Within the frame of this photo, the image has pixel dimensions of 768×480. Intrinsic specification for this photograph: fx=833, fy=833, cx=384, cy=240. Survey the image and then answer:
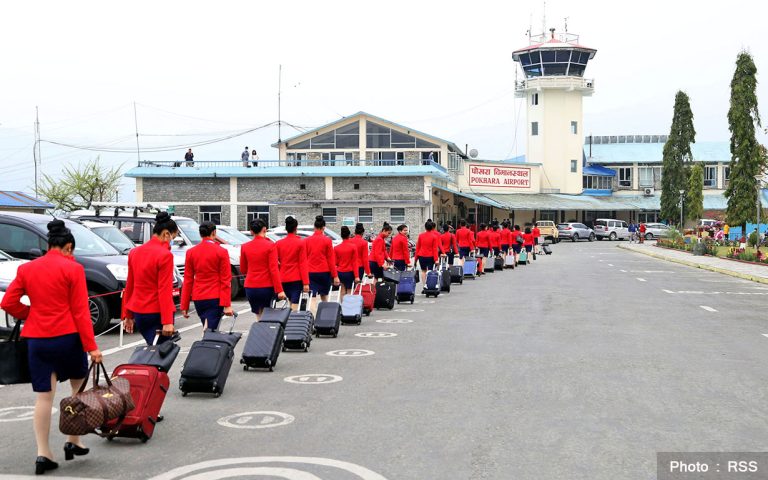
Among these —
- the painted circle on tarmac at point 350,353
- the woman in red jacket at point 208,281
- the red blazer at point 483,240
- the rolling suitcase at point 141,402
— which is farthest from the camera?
the red blazer at point 483,240

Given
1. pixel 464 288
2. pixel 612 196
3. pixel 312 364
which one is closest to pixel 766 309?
pixel 464 288

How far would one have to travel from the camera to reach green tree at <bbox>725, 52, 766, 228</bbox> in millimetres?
52250

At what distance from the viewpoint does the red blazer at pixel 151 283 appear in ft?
25.6

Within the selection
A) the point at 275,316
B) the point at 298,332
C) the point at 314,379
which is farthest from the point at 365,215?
the point at 314,379

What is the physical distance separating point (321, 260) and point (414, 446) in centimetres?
737

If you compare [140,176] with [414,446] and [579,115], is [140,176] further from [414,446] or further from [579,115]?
[414,446]

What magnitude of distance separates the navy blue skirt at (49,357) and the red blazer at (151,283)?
1.58 metres

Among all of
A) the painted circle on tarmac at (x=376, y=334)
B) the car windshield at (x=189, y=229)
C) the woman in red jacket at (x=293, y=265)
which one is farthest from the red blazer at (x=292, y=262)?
the car windshield at (x=189, y=229)

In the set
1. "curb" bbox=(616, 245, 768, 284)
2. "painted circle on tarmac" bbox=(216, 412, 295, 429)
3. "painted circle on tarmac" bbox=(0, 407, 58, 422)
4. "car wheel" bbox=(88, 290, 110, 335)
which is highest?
"car wheel" bbox=(88, 290, 110, 335)

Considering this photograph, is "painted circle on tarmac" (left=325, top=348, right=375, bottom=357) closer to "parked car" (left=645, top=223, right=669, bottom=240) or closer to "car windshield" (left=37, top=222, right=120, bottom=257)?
"car windshield" (left=37, top=222, right=120, bottom=257)

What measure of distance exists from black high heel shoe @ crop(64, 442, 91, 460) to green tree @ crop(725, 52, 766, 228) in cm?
5275

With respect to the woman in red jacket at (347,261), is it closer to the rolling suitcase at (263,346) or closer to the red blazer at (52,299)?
the rolling suitcase at (263,346)

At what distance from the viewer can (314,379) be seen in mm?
9539

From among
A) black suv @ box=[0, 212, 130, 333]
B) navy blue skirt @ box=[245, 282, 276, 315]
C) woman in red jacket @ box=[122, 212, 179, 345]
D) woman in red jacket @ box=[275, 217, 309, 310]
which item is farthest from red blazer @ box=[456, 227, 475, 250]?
woman in red jacket @ box=[122, 212, 179, 345]
